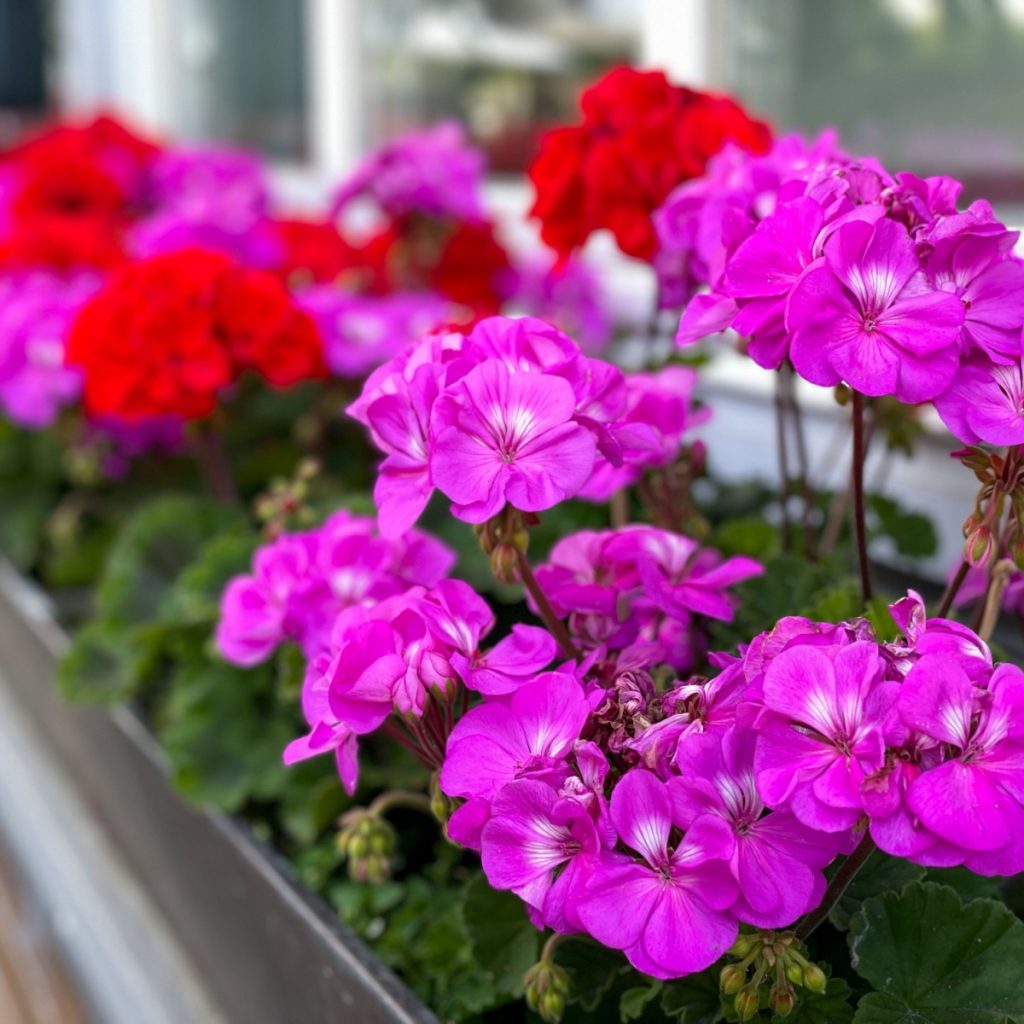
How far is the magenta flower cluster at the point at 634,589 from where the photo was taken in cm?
64

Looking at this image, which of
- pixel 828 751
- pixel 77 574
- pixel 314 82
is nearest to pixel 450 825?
pixel 828 751

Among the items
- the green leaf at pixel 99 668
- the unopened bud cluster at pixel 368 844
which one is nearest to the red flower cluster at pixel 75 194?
the green leaf at pixel 99 668

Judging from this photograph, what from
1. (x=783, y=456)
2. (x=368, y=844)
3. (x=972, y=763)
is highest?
(x=972, y=763)

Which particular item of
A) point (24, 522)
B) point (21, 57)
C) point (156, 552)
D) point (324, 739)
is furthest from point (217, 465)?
point (21, 57)

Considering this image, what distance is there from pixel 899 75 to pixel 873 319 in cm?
108

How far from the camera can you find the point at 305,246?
1858 millimetres

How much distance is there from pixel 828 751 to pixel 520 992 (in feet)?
0.95

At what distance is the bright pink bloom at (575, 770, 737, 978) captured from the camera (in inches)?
18.9

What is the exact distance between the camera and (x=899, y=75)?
1.48 m

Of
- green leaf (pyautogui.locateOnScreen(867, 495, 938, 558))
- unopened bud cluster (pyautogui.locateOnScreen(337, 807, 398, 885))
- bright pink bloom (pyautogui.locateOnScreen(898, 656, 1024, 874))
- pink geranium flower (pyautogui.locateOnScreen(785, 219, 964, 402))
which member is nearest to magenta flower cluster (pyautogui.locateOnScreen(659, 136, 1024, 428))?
pink geranium flower (pyautogui.locateOnScreen(785, 219, 964, 402))

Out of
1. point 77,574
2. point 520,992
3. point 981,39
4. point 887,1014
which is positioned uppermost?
point 981,39

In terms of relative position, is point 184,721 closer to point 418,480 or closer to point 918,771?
point 418,480

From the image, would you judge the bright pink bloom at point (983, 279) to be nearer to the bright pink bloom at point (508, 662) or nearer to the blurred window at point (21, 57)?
the bright pink bloom at point (508, 662)

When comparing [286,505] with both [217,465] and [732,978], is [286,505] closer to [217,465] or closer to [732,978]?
[217,465]
